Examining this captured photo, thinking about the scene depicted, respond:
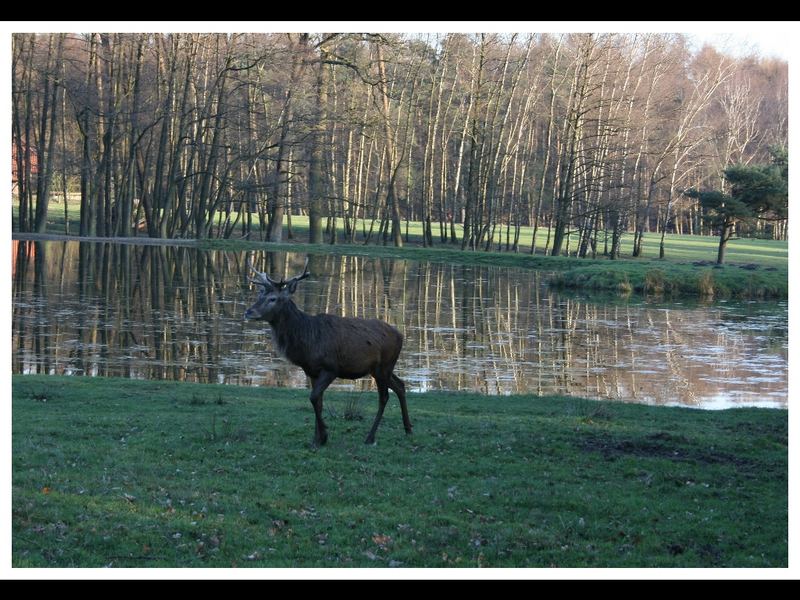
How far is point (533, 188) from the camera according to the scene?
3066 inches

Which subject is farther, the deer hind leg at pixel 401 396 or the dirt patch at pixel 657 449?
the deer hind leg at pixel 401 396

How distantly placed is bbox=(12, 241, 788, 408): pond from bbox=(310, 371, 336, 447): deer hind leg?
7054mm

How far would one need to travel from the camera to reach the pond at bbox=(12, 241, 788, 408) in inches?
810

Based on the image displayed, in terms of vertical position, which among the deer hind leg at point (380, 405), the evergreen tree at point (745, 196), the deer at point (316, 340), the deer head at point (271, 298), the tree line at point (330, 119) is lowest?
the deer hind leg at point (380, 405)

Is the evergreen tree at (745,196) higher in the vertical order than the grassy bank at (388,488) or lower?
higher

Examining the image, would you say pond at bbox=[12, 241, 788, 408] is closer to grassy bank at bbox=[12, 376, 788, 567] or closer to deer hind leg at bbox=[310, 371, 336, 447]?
grassy bank at bbox=[12, 376, 788, 567]

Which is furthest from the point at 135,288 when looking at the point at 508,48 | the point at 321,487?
the point at 508,48

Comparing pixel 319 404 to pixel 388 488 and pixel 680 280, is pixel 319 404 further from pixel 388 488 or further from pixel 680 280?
pixel 680 280

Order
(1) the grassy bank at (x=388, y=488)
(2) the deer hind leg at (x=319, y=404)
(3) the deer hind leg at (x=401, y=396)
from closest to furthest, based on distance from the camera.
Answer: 1. (1) the grassy bank at (x=388, y=488)
2. (2) the deer hind leg at (x=319, y=404)
3. (3) the deer hind leg at (x=401, y=396)

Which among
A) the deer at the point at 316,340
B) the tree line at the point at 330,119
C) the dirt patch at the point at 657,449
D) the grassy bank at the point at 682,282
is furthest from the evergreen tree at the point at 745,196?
the deer at the point at 316,340

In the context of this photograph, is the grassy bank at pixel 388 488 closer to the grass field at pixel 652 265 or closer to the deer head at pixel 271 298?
the deer head at pixel 271 298

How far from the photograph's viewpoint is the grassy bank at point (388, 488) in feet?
27.9

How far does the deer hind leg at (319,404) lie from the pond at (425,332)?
23.1 ft
